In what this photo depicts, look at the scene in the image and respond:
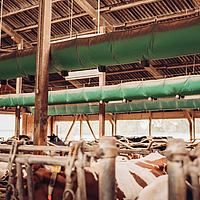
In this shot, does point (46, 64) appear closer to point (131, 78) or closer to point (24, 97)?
point (24, 97)

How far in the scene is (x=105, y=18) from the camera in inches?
469

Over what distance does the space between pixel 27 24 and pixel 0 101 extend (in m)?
4.15

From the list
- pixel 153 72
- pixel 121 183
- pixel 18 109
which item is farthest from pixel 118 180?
pixel 153 72

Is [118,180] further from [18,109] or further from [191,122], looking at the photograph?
[191,122]

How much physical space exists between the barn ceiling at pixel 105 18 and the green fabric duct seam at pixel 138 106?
1.13 m

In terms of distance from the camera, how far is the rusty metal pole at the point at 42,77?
194 inches

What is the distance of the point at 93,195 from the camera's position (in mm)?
2141

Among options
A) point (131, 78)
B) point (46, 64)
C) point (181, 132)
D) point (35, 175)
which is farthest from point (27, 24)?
point (35, 175)

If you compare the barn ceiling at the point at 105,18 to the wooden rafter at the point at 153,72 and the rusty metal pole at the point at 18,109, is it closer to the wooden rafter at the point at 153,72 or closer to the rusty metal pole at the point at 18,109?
the wooden rafter at the point at 153,72

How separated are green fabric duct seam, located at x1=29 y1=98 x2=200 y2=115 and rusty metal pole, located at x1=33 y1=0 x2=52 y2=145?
277 inches

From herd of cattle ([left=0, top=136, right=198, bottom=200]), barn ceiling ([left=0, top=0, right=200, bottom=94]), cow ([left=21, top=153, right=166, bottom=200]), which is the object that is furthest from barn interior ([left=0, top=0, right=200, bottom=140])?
herd of cattle ([left=0, top=136, right=198, bottom=200])

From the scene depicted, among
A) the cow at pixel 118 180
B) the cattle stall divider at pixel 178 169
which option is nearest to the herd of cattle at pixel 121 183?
the cow at pixel 118 180

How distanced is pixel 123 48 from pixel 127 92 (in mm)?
4310

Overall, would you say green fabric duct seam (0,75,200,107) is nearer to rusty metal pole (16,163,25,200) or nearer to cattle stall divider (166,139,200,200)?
rusty metal pole (16,163,25,200)
